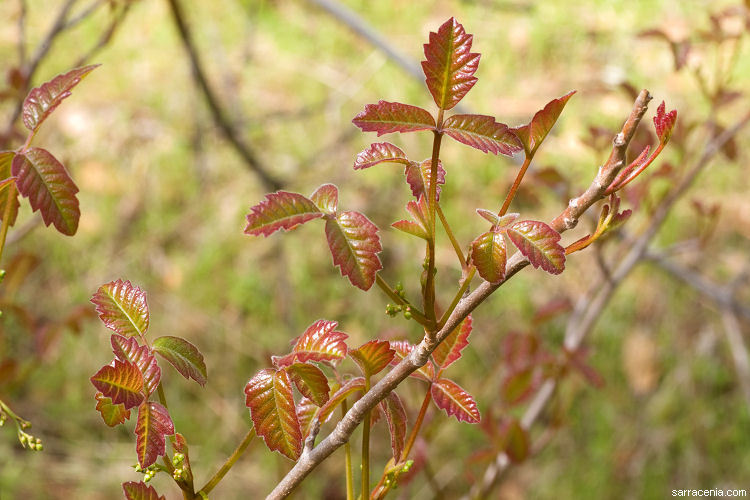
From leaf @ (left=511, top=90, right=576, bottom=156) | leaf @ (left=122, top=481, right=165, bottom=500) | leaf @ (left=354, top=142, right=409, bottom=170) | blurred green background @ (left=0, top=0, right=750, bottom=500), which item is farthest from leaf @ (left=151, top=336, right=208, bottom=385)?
blurred green background @ (left=0, top=0, right=750, bottom=500)

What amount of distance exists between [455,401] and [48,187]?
46 cm

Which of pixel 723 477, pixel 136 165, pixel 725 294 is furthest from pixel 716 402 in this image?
pixel 136 165

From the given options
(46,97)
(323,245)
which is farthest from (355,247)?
(323,245)

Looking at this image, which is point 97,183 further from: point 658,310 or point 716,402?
point 716,402

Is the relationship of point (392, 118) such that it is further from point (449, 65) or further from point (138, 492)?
point (138, 492)

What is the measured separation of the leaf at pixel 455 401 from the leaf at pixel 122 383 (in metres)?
0.29

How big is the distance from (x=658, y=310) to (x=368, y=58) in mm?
1813

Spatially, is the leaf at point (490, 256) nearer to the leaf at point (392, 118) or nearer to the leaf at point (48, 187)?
the leaf at point (392, 118)

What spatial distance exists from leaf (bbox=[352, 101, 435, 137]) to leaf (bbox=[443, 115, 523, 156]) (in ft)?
0.07

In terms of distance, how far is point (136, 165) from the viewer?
3.12m

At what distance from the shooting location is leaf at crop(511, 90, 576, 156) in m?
0.65

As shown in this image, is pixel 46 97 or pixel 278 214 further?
pixel 46 97

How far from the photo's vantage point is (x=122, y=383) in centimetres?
64

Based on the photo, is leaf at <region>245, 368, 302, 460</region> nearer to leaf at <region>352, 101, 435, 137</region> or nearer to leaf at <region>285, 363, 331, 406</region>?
leaf at <region>285, 363, 331, 406</region>
